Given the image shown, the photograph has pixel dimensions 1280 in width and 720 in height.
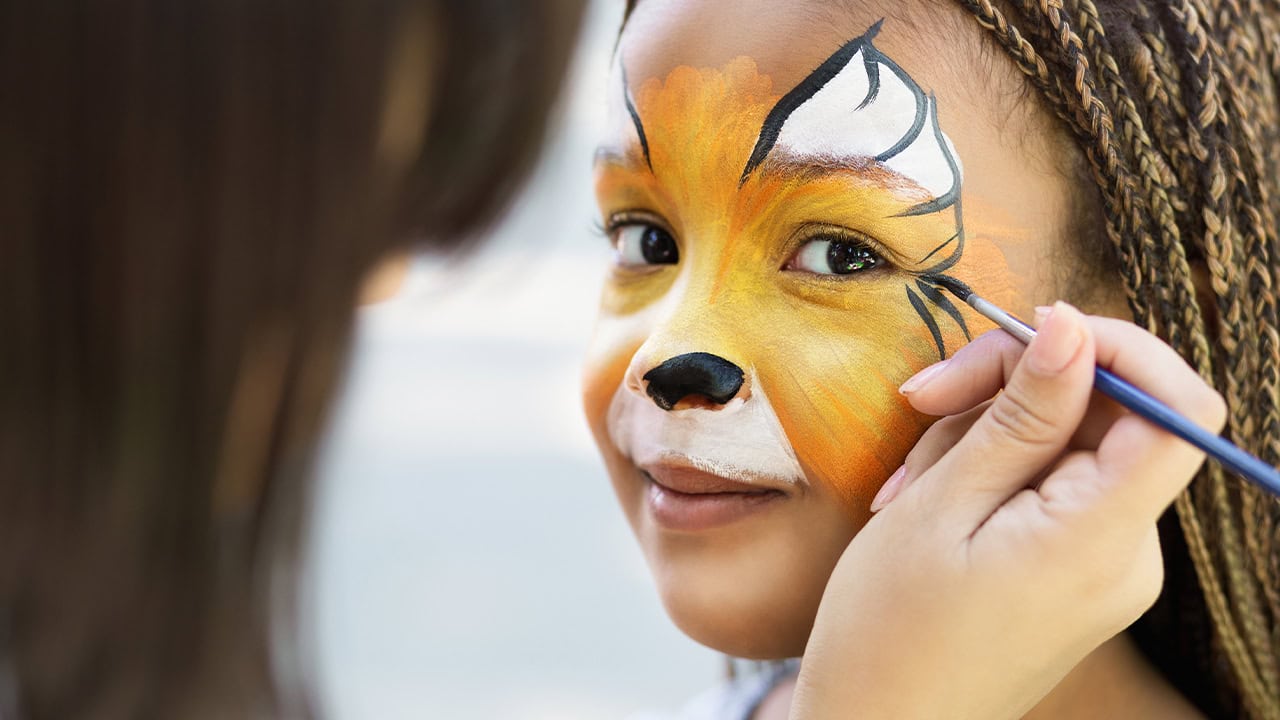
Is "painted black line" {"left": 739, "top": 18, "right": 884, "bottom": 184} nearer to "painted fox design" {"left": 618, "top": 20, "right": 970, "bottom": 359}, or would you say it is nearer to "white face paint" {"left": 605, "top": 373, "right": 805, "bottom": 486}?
"painted fox design" {"left": 618, "top": 20, "right": 970, "bottom": 359}

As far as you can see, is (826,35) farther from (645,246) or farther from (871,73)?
(645,246)

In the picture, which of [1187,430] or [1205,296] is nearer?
[1187,430]

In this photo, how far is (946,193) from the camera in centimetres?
87

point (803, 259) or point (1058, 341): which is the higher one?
point (803, 259)

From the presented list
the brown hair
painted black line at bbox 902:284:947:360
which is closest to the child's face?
painted black line at bbox 902:284:947:360

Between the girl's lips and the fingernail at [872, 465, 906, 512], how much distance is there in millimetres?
94

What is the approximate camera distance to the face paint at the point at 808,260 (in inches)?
34.3

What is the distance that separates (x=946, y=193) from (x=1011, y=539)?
290 millimetres

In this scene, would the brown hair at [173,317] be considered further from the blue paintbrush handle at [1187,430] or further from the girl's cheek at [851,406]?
the blue paintbrush handle at [1187,430]

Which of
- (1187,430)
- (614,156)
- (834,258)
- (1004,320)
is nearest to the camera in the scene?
(1187,430)

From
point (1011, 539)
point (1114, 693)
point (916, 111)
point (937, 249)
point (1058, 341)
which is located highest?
point (916, 111)

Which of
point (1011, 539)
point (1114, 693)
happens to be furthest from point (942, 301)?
point (1114, 693)

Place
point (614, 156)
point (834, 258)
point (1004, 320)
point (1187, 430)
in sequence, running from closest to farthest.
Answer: point (1187, 430) → point (1004, 320) → point (834, 258) → point (614, 156)

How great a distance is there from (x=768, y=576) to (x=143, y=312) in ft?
1.73
